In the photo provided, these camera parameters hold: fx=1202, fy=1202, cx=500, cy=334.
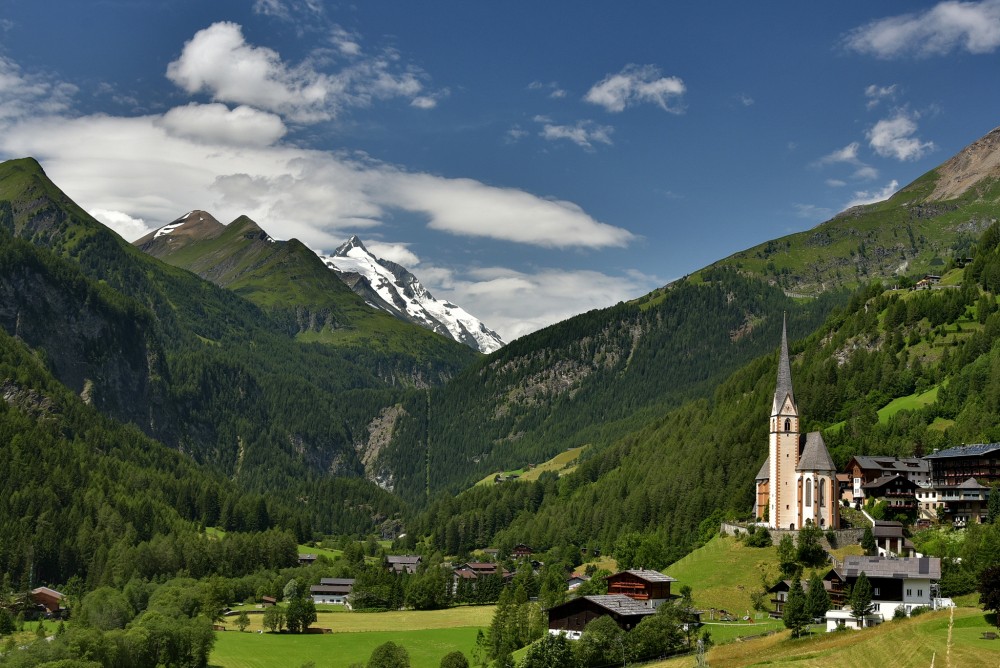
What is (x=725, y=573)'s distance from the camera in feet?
449

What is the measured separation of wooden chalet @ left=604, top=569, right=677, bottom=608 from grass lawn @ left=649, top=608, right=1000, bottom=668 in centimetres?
2370

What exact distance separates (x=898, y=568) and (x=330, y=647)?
66.5m

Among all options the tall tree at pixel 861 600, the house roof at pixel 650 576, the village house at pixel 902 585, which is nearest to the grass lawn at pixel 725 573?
the house roof at pixel 650 576

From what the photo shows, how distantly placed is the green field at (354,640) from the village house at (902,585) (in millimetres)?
43267

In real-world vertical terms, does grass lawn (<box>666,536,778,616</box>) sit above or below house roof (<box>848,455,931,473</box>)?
below

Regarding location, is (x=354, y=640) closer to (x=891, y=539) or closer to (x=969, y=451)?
(x=891, y=539)

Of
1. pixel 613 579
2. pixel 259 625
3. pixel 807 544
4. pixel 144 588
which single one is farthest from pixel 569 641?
pixel 144 588

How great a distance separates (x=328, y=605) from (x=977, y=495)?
103675mm

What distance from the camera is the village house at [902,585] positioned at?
110438mm

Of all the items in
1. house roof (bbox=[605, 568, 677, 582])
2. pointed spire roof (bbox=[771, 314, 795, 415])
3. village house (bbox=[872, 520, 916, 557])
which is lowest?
house roof (bbox=[605, 568, 677, 582])

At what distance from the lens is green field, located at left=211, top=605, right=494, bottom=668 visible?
13388cm

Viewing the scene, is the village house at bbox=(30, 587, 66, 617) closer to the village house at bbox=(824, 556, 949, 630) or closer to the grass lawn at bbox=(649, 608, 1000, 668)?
the grass lawn at bbox=(649, 608, 1000, 668)

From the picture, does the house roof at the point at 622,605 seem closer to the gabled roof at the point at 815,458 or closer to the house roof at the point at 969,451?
the gabled roof at the point at 815,458

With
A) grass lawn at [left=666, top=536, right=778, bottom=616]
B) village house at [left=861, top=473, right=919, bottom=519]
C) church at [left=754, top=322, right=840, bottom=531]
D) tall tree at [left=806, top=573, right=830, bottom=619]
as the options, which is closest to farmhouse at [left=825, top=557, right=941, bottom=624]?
tall tree at [left=806, top=573, right=830, bottom=619]
